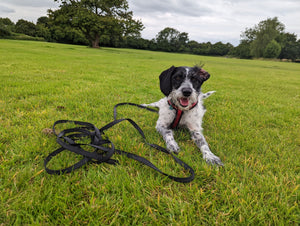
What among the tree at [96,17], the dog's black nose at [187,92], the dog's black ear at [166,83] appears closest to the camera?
the dog's black nose at [187,92]

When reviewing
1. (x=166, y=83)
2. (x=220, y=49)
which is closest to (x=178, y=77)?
(x=166, y=83)

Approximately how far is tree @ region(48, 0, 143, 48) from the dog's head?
122 ft

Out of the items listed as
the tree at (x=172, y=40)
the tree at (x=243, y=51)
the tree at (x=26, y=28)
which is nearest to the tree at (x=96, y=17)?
the tree at (x=26, y=28)

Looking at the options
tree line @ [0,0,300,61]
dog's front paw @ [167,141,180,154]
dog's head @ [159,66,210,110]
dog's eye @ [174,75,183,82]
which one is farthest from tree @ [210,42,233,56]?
dog's front paw @ [167,141,180,154]

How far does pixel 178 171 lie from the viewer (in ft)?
7.07

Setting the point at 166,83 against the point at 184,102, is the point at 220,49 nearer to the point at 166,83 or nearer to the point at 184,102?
the point at 166,83

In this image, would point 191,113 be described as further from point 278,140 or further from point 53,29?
point 53,29

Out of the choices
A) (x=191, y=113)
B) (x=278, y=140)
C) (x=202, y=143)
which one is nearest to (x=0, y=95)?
(x=191, y=113)

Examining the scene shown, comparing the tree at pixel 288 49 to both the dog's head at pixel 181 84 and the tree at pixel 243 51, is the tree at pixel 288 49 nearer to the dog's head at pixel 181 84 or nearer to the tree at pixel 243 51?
the tree at pixel 243 51

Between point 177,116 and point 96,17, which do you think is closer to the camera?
point 177,116

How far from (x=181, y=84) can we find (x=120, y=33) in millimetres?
39307

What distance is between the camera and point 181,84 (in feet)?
10.9

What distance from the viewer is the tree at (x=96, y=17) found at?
1366 inches

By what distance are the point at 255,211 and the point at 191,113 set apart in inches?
78.7
